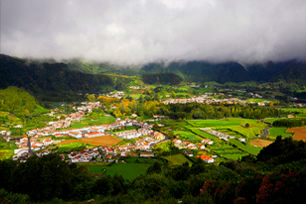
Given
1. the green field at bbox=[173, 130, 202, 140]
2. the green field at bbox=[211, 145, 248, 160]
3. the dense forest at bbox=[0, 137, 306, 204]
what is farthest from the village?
the dense forest at bbox=[0, 137, 306, 204]

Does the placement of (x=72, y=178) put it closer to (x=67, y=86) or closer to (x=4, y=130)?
(x=4, y=130)

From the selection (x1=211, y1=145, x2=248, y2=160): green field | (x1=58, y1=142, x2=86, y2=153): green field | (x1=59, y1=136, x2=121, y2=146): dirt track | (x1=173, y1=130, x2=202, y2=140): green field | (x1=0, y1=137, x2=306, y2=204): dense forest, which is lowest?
(x1=59, y1=136, x2=121, y2=146): dirt track

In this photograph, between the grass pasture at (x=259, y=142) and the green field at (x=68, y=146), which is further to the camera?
the green field at (x=68, y=146)

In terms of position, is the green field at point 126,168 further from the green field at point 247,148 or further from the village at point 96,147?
the green field at point 247,148

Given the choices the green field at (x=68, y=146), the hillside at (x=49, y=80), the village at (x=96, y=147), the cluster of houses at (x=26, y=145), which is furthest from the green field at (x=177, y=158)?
the hillside at (x=49, y=80)

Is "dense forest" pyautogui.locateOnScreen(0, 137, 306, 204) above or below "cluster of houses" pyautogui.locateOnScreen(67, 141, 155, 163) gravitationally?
above

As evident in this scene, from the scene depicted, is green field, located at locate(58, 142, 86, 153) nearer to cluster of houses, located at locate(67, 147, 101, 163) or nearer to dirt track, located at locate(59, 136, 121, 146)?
dirt track, located at locate(59, 136, 121, 146)
